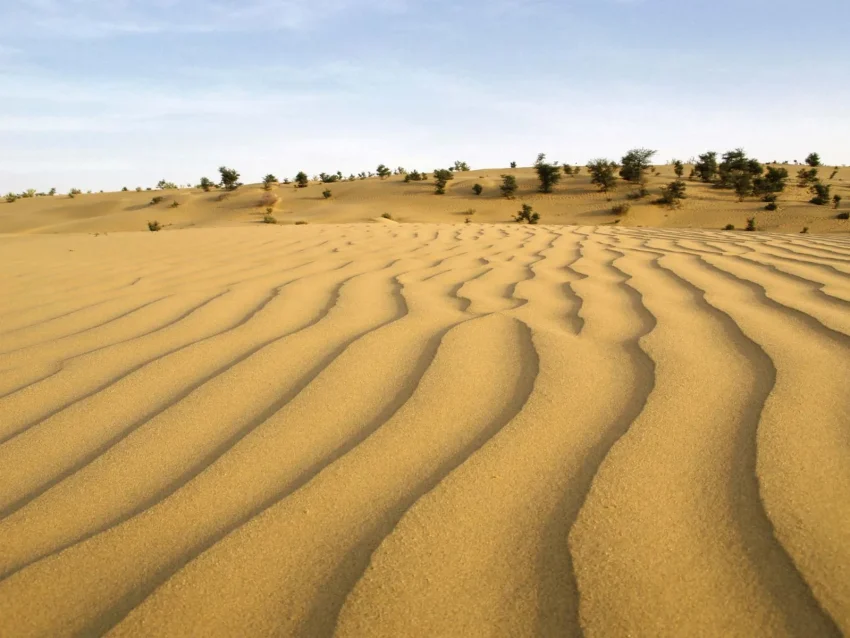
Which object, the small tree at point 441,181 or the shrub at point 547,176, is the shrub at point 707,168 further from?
the small tree at point 441,181

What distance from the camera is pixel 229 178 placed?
22828 millimetres

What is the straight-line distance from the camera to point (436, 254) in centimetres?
409

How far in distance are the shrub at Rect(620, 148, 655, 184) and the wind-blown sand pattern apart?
17349mm

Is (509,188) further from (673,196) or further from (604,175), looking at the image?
(673,196)

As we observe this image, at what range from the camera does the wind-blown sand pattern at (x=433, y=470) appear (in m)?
0.79

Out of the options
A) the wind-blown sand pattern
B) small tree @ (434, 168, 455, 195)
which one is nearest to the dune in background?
small tree @ (434, 168, 455, 195)

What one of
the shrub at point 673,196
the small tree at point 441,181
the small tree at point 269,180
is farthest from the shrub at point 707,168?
the small tree at point 269,180

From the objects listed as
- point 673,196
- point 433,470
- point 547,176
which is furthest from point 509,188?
point 433,470

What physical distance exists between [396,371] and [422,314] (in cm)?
63

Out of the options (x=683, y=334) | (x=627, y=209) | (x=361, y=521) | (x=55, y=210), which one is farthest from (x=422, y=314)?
(x=55, y=210)

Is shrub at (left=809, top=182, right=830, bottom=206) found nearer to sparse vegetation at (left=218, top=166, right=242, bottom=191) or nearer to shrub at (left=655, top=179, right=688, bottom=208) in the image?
shrub at (left=655, top=179, right=688, bottom=208)

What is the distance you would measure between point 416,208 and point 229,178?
8.99m

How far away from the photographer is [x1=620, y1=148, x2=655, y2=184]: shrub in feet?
59.8

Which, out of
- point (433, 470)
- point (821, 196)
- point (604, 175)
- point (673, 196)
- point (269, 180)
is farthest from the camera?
point (269, 180)
